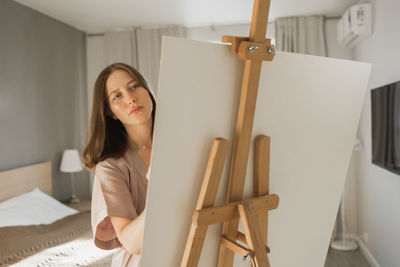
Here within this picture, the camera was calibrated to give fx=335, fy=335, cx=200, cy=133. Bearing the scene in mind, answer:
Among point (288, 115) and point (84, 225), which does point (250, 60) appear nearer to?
point (288, 115)

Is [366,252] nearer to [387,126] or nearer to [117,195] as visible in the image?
[387,126]


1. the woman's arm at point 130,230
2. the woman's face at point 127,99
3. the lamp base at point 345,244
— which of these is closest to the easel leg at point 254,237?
the woman's arm at point 130,230

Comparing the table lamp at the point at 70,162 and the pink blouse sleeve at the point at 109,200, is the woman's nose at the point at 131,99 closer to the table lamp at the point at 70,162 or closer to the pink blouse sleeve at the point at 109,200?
the pink blouse sleeve at the point at 109,200

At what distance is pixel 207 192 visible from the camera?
0.90 metres

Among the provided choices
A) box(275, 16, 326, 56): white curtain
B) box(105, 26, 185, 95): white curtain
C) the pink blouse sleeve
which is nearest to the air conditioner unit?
box(275, 16, 326, 56): white curtain

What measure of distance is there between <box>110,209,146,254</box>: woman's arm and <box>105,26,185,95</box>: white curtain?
3299 millimetres

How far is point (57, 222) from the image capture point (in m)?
2.88

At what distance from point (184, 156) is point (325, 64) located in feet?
1.85

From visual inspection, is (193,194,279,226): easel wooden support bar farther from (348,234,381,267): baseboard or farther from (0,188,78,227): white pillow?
(348,234,381,267): baseboard

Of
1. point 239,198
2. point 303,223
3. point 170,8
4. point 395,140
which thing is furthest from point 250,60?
point 170,8

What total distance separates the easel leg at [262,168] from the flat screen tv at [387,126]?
5.13ft

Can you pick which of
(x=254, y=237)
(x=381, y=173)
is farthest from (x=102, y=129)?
(x=381, y=173)

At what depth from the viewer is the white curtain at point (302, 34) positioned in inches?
151

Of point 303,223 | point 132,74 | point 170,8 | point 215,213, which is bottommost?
point 303,223
